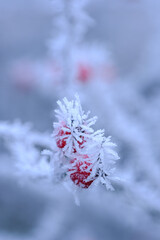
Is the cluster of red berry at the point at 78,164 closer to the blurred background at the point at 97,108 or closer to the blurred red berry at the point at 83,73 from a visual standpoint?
the blurred background at the point at 97,108

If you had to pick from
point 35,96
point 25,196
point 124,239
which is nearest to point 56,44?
point 124,239

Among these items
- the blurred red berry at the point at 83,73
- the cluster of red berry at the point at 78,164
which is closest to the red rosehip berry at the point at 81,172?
the cluster of red berry at the point at 78,164

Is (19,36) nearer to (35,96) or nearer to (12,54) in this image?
(12,54)

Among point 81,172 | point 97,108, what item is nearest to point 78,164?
point 81,172

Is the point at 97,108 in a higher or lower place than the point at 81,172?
higher

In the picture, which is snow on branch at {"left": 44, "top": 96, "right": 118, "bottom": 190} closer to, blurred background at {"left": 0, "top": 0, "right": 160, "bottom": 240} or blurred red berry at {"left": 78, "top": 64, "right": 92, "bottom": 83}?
blurred background at {"left": 0, "top": 0, "right": 160, "bottom": 240}

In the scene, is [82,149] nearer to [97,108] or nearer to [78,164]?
[78,164]
